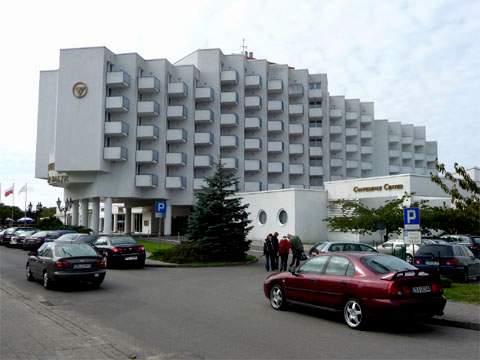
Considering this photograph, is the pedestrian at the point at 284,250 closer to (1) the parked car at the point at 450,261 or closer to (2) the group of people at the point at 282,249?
(2) the group of people at the point at 282,249

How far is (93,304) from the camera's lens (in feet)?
39.8

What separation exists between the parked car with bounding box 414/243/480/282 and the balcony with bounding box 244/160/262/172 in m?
44.2

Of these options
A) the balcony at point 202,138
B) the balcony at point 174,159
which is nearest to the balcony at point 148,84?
the balcony at point 202,138

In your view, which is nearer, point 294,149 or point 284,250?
point 284,250

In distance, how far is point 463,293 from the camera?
43.0 ft

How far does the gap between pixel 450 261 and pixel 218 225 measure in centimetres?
1171

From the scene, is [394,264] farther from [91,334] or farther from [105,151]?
[105,151]

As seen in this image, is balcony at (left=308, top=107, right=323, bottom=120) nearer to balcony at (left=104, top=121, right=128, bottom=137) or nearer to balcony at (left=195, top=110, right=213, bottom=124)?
balcony at (left=195, top=110, right=213, bottom=124)

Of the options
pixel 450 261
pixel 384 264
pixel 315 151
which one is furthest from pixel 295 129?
pixel 384 264

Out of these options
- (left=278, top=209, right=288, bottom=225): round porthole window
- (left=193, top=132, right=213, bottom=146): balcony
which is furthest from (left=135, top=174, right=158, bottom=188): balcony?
(left=278, top=209, right=288, bottom=225): round porthole window

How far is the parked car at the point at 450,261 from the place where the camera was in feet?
54.4

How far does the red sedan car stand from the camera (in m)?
8.80

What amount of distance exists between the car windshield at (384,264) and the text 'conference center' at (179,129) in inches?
1787

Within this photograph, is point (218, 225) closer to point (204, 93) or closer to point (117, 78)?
point (117, 78)
